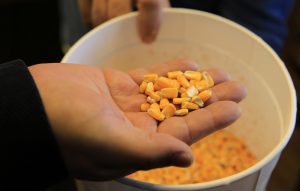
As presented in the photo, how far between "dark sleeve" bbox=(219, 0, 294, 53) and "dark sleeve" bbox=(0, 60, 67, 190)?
51cm

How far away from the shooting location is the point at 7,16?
138 cm

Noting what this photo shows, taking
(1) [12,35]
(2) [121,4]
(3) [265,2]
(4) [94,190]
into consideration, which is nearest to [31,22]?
(1) [12,35]

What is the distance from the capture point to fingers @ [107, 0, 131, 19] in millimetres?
818

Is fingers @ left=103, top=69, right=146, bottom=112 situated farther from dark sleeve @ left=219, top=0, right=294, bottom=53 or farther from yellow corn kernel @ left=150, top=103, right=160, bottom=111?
dark sleeve @ left=219, top=0, right=294, bottom=53

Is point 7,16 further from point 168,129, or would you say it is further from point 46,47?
point 168,129

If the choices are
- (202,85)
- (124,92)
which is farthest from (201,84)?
(124,92)

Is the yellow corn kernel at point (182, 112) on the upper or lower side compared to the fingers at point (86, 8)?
lower

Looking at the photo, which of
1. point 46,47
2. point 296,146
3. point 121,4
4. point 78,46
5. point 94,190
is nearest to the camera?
point 94,190

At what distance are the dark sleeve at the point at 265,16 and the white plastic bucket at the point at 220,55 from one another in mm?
126

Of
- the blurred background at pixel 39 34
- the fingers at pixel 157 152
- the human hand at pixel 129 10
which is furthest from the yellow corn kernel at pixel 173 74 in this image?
the blurred background at pixel 39 34

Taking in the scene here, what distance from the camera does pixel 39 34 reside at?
135cm

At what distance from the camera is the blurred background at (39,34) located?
4.25ft

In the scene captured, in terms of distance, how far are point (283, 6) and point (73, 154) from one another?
57 centimetres

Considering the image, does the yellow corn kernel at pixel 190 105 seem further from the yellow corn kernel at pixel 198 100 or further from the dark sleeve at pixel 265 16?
the dark sleeve at pixel 265 16
